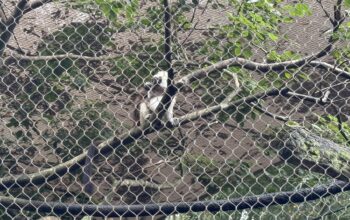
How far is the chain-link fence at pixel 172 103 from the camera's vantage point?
3062mm

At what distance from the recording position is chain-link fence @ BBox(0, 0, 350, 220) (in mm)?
3062

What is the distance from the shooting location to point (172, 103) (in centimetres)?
322

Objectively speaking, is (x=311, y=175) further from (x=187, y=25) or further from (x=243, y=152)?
(x=187, y=25)

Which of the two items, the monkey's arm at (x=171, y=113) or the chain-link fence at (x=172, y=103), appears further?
the monkey's arm at (x=171, y=113)

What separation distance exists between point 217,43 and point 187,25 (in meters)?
0.13

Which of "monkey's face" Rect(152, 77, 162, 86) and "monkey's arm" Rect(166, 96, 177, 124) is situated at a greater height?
"monkey's face" Rect(152, 77, 162, 86)

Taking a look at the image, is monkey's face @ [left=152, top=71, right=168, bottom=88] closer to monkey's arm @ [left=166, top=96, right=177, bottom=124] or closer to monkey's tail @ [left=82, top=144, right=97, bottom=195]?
monkey's arm @ [left=166, top=96, right=177, bottom=124]

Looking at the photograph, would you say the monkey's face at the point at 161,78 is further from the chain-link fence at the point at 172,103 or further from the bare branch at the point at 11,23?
the bare branch at the point at 11,23

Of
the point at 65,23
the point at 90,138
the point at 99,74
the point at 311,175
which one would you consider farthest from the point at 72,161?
the point at 311,175

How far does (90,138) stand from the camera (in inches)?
126

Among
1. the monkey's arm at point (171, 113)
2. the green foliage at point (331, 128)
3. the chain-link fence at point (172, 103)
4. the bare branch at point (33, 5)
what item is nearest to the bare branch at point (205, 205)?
the chain-link fence at point (172, 103)

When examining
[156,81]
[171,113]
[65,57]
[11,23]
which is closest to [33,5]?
[11,23]

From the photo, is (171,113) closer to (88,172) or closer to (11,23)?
(88,172)

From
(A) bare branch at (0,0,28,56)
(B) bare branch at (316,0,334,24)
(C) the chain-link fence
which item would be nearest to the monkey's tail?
(C) the chain-link fence
